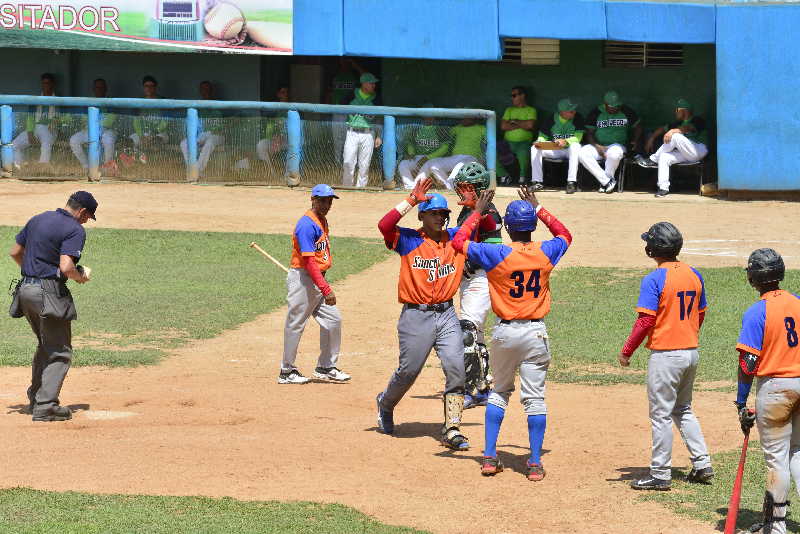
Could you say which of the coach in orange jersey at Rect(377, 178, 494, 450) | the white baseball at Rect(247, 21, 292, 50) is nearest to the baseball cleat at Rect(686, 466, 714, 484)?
the coach in orange jersey at Rect(377, 178, 494, 450)

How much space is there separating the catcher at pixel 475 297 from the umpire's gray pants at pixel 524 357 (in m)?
1.40

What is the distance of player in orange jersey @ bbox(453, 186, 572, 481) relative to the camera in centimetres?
806

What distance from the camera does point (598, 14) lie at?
68.1ft

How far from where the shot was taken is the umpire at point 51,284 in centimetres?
942

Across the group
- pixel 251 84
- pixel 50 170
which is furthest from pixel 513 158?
pixel 50 170

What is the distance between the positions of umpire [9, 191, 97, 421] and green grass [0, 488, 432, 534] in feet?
6.32

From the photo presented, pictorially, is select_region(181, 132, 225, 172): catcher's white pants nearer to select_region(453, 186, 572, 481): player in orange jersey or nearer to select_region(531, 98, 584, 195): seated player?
select_region(531, 98, 584, 195): seated player

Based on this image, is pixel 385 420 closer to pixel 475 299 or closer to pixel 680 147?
pixel 475 299

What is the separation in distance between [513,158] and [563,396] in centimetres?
1218

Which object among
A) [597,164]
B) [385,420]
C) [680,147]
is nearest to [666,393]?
[385,420]

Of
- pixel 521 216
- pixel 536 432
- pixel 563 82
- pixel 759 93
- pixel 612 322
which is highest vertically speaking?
pixel 563 82

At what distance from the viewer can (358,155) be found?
21125 millimetres

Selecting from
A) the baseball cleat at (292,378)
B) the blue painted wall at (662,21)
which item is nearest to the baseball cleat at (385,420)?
the baseball cleat at (292,378)

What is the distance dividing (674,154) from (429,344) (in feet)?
43.1
